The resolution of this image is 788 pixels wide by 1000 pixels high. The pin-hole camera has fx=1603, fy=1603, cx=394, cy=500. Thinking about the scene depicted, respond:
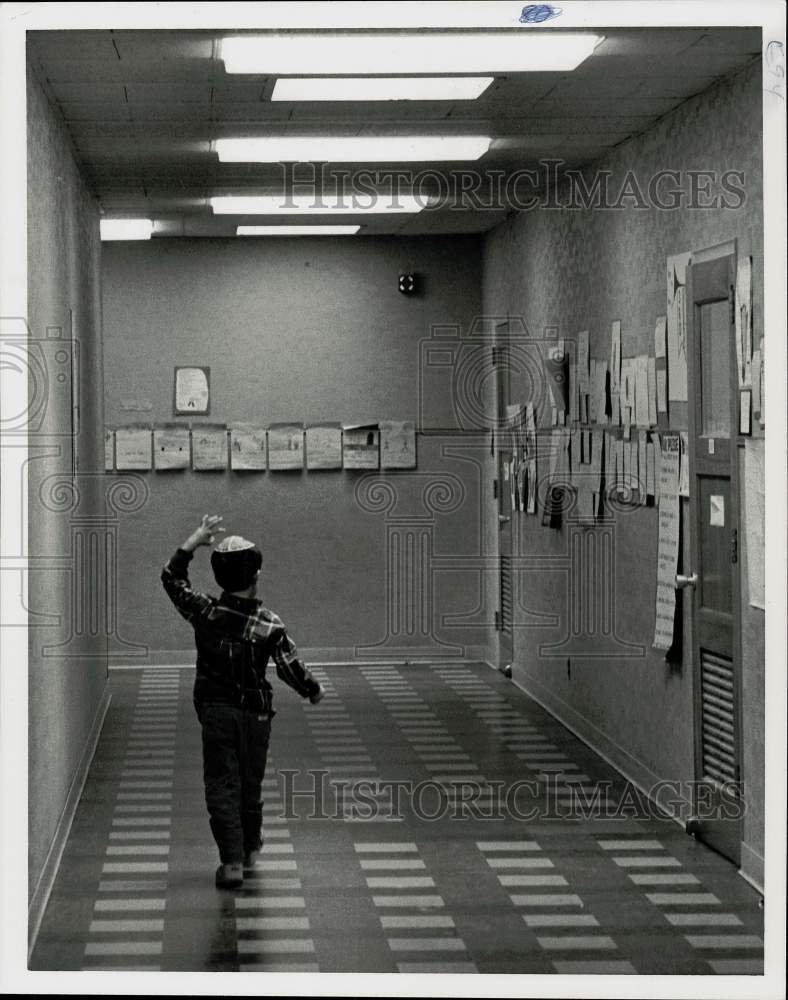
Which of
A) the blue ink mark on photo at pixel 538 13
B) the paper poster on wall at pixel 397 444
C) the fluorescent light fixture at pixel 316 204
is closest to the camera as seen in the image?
the blue ink mark on photo at pixel 538 13

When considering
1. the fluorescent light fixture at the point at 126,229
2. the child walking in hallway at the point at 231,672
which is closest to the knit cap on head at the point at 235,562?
the child walking in hallway at the point at 231,672

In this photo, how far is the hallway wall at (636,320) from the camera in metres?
4.91

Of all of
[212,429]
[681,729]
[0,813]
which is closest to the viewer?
[0,813]

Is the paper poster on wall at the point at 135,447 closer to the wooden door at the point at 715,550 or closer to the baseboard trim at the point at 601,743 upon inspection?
the baseboard trim at the point at 601,743

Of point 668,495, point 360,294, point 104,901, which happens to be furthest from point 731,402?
point 360,294

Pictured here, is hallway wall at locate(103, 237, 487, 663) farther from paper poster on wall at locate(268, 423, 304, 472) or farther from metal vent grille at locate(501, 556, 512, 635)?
metal vent grille at locate(501, 556, 512, 635)

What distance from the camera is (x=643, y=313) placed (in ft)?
20.1

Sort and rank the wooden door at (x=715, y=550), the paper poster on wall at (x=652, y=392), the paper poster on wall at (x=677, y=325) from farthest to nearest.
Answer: the paper poster on wall at (x=652, y=392) < the paper poster on wall at (x=677, y=325) < the wooden door at (x=715, y=550)

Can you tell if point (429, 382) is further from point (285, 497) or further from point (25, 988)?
point (25, 988)

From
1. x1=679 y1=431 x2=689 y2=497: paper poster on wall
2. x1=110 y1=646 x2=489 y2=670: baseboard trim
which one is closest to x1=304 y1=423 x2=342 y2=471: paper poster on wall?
x1=110 y1=646 x2=489 y2=670: baseboard trim

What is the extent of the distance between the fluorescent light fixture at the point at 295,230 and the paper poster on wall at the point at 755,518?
4.91 m

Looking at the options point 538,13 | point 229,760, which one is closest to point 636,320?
point 229,760

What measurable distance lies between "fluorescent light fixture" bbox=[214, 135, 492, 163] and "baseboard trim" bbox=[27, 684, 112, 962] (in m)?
2.54

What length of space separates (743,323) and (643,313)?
1.26 meters
